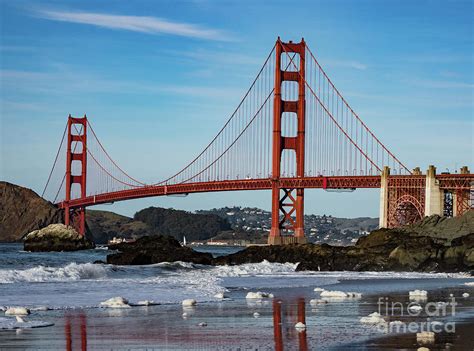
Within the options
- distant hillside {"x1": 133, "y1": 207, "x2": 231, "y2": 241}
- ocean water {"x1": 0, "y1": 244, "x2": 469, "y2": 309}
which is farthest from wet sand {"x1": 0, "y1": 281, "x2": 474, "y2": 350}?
distant hillside {"x1": 133, "y1": 207, "x2": 231, "y2": 241}

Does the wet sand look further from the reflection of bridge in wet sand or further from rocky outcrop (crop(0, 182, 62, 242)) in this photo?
rocky outcrop (crop(0, 182, 62, 242))

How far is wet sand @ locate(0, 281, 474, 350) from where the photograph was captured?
44.5ft

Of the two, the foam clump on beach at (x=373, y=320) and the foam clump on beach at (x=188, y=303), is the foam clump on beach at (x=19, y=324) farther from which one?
the foam clump on beach at (x=373, y=320)

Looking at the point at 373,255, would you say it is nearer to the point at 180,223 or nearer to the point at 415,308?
the point at 415,308

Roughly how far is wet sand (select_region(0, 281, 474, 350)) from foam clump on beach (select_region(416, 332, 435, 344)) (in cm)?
11

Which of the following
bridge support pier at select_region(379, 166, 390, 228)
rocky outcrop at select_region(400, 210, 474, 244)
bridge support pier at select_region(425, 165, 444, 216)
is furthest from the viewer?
bridge support pier at select_region(379, 166, 390, 228)

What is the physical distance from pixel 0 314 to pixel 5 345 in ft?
15.0

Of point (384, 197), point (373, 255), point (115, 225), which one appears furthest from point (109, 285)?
point (115, 225)

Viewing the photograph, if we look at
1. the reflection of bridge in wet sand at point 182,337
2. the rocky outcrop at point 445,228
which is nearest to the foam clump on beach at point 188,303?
the reflection of bridge in wet sand at point 182,337

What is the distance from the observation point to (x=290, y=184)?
68312 millimetres

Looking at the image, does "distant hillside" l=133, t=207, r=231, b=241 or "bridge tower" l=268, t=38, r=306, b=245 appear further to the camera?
"distant hillside" l=133, t=207, r=231, b=241

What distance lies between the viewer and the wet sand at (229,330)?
44.5 ft

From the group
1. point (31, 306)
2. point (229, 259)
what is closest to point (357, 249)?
point (229, 259)

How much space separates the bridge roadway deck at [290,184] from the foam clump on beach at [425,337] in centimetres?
4601
